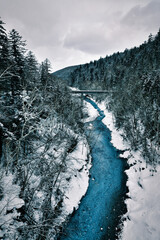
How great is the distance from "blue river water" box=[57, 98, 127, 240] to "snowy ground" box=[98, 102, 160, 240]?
0.63 m

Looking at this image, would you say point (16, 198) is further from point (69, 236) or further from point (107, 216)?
point (107, 216)

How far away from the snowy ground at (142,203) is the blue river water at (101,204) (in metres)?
0.63

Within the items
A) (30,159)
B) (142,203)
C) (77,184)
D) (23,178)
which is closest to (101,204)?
(77,184)

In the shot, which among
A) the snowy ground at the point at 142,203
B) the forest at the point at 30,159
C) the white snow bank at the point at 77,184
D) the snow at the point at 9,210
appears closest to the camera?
the snow at the point at 9,210

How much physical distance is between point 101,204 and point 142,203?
122 inches

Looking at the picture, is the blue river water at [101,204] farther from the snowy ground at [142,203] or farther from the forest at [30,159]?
the forest at [30,159]

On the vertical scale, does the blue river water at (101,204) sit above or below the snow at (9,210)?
below

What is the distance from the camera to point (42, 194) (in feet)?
25.1

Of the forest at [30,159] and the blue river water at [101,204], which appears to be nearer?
the forest at [30,159]

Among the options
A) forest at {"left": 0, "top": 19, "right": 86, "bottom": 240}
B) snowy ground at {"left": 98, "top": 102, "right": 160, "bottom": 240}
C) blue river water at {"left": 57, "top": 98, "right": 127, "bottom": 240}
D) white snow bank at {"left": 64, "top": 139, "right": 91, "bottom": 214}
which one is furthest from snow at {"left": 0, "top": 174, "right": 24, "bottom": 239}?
snowy ground at {"left": 98, "top": 102, "right": 160, "bottom": 240}

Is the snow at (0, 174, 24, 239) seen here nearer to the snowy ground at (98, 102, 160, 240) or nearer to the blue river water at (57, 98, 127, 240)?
the blue river water at (57, 98, 127, 240)

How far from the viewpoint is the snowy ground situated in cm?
645

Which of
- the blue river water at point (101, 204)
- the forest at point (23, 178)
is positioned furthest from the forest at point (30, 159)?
the blue river water at point (101, 204)

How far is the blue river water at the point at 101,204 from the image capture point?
23.2 feet
